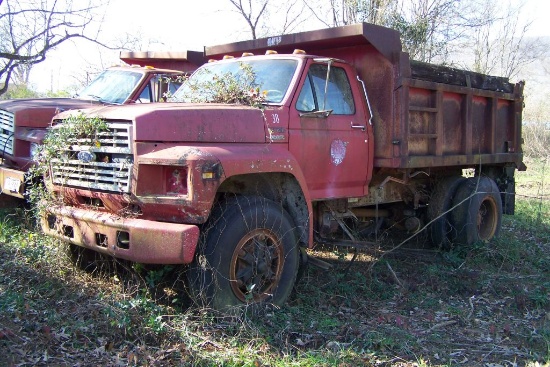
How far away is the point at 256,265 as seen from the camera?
4.83 m

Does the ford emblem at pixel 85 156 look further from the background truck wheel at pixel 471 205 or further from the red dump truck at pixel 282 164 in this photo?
the background truck wheel at pixel 471 205

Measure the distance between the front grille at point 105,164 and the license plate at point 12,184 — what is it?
66.9 inches

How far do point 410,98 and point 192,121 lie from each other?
9.08ft

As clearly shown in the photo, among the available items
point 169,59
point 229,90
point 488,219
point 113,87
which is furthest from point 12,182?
point 488,219

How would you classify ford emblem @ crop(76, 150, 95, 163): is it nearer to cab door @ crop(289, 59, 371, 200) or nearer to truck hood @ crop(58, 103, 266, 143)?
truck hood @ crop(58, 103, 266, 143)

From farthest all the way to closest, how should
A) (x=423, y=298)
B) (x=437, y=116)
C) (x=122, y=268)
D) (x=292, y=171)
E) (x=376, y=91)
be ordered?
(x=437, y=116) < (x=376, y=91) < (x=423, y=298) < (x=122, y=268) < (x=292, y=171)

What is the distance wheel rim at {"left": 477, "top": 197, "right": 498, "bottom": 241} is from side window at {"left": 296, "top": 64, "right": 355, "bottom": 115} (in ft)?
10.2

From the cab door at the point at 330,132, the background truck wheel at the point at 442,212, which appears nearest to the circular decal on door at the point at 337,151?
the cab door at the point at 330,132

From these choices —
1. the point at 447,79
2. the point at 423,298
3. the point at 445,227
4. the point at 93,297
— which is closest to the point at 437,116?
the point at 447,79

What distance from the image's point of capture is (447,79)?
281 inches

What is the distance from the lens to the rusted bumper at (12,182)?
642cm

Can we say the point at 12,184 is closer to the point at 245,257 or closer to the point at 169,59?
the point at 245,257

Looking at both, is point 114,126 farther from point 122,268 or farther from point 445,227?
point 445,227

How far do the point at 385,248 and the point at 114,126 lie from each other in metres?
4.32
